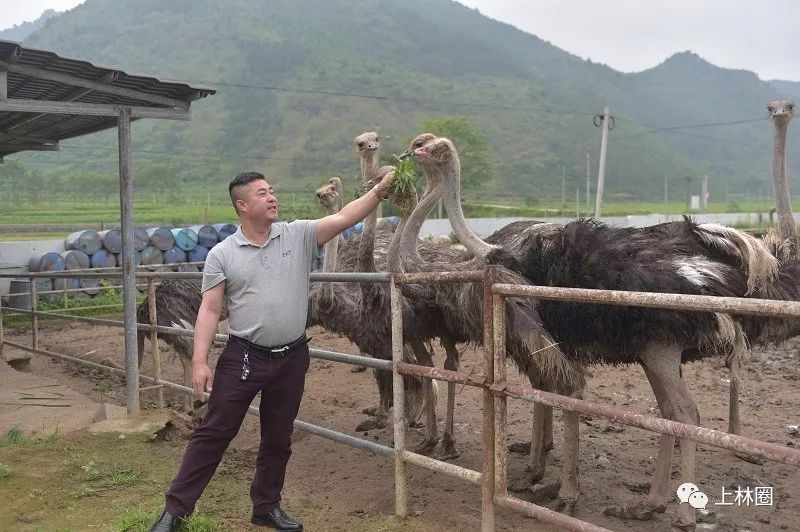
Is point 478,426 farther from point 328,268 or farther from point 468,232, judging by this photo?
point 468,232

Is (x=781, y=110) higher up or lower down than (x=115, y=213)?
higher up

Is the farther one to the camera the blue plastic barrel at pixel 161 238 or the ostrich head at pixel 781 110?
the blue plastic barrel at pixel 161 238

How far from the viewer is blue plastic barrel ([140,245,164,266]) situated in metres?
17.2

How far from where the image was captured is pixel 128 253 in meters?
5.89

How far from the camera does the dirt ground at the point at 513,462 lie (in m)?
4.15

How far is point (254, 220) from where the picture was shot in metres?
3.43

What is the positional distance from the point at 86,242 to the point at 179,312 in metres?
10.3

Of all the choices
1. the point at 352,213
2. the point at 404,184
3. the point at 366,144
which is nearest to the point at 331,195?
the point at 366,144

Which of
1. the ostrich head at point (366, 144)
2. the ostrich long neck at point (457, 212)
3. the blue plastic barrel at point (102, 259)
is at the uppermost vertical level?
the ostrich head at point (366, 144)

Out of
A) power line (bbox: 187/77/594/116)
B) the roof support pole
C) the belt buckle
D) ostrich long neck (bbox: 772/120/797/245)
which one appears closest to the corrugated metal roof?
the roof support pole

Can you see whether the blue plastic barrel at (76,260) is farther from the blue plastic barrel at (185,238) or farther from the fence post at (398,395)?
the fence post at (398,395)

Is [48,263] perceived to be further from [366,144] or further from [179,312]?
[366,144]

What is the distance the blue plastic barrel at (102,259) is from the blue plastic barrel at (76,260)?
0.20 metres

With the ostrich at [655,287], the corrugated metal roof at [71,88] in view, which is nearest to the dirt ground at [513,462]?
the ostrich at [655,287]
